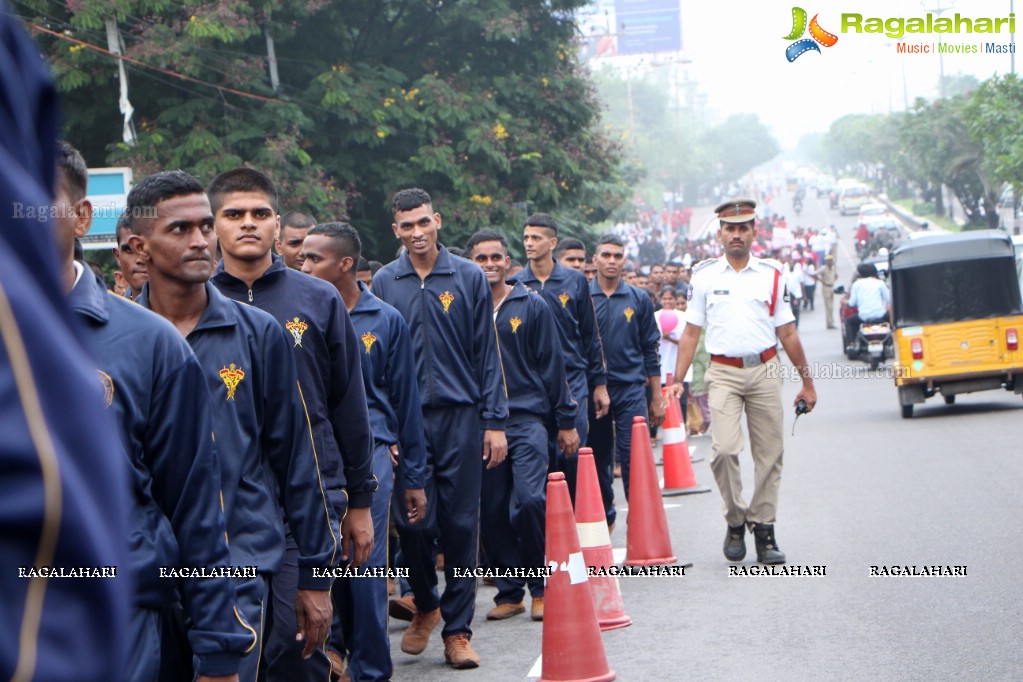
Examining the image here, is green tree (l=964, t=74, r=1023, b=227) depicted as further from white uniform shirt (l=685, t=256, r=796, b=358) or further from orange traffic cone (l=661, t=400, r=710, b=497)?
white uniform shirt (l=685, t=256, r=796, b=358)

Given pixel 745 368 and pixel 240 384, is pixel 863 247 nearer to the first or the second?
pixel 745 368

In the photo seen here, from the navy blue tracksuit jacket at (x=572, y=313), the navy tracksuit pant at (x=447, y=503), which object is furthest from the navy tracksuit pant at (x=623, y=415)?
the navy tracksuit pant at (x=447, y=503)

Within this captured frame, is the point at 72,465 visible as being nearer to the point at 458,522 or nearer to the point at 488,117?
the point at 458,522

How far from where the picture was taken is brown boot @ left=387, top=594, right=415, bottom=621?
Result: 29.0 feet

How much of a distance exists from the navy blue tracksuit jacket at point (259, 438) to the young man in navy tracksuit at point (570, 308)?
621 centimetres

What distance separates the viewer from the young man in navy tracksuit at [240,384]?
4516 millimetres

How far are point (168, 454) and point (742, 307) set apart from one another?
6631 mm

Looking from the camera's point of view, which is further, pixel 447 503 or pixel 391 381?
pixel 447 503

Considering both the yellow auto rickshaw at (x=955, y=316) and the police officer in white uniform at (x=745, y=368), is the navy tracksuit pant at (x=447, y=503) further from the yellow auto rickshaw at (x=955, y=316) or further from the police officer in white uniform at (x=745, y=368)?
the yellow auto rickshaw at (x=955, y=316)

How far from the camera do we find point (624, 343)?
12.6 meters

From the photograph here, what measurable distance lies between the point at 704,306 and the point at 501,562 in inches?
97.0

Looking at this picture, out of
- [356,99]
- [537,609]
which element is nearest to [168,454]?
[537,609]

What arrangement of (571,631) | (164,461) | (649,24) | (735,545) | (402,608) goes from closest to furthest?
A: (164,461)
(571,631)
(402,608)
(735,545)
(649,24)

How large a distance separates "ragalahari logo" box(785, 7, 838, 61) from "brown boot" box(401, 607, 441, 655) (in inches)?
453
